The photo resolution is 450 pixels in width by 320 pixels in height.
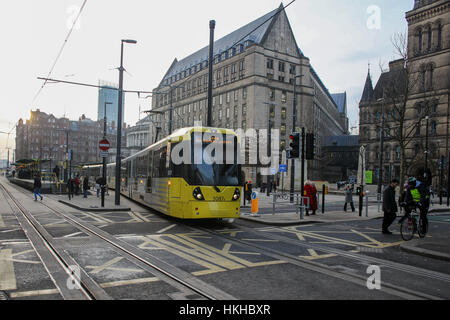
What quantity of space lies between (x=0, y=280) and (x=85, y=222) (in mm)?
7405

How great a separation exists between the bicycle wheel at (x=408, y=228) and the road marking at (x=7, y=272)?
9.56 meters

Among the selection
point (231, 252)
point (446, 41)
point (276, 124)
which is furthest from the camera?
point (276, 124)

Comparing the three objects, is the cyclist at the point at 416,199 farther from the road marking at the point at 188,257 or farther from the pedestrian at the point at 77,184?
the pedestrian at the point at 77,184

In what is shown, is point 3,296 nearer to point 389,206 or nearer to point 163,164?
point 163,164

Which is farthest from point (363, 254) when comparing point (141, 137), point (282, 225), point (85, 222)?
point (141, 137)

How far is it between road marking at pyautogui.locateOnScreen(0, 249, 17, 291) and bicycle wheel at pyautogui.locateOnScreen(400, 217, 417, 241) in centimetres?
956

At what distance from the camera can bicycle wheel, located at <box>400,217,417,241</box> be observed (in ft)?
34.6

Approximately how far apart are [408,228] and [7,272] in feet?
32.2

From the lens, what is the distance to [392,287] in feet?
19.0

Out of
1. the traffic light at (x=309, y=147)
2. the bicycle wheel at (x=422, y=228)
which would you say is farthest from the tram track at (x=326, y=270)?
the traffic light at (x=309, y=147)

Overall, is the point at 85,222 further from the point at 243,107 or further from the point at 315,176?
the point at 315,176

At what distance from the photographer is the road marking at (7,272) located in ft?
18.0

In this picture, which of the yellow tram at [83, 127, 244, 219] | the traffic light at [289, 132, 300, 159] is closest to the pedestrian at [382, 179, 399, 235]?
the traffic light at [289, 132, 300, 159]

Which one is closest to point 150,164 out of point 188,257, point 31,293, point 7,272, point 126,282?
point 188,257
